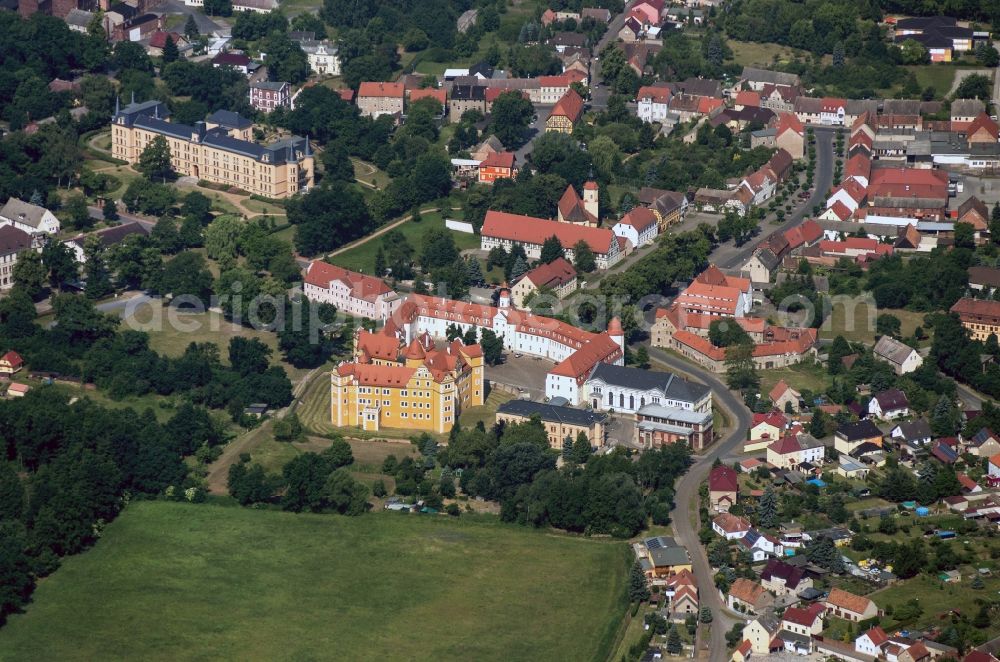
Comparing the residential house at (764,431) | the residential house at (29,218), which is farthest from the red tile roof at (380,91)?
the residential house at (764,431)

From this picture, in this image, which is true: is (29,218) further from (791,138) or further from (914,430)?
(914,430)

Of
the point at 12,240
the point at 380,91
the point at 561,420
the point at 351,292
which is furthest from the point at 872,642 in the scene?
the point at 380,91

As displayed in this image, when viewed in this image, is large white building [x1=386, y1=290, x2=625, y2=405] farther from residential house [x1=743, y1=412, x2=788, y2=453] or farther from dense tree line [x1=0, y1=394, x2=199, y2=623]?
dense tree line [x1=0, y1=394, x2=199, y2=623]

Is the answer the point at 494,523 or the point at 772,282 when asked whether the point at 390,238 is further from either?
the point at 494,523

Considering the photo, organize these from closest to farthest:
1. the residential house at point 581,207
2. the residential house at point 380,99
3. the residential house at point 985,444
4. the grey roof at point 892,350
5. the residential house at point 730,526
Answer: the residential house at point 730,526
the residential house at point 985,444
the grey roof at point 892,350
the residential house at point 581,207
the residential house at point 380,99

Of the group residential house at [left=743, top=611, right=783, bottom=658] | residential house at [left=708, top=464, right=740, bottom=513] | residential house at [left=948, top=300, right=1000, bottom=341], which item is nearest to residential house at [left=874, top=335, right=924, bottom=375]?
residential house at [left=948, top=300, right=1000, bottom=341]

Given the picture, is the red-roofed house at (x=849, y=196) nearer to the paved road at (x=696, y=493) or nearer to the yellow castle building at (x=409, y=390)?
the paved road at (x=696, y=493)
